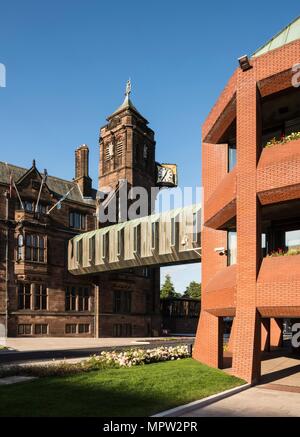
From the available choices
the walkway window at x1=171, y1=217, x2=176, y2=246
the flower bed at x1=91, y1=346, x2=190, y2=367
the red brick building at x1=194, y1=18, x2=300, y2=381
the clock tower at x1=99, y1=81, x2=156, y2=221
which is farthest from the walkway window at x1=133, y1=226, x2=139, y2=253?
the red brick building at x1=194, y1=18, x2=300, y2=381

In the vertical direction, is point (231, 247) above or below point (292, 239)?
below

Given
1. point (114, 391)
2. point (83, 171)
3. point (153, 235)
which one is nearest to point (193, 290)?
point (83, 171)

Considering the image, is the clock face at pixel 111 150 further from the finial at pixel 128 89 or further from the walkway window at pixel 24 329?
the walkway window at pixel 24 329

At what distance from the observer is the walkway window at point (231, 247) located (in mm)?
20442

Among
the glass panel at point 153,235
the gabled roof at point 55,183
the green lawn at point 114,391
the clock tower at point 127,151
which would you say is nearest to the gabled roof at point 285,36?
the green lawn at point 114,391

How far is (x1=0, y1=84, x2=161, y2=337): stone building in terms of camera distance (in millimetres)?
39875

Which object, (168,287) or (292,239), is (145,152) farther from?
(168,287)

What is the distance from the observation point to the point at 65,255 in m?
43.8

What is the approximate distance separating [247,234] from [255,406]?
6274 millimetres

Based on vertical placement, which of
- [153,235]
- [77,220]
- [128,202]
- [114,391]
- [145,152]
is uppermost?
[145,152]

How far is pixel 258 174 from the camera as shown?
16.3m

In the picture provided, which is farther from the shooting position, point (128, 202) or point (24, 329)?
point (128, 202)

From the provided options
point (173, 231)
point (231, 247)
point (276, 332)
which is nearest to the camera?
point (231, 247)

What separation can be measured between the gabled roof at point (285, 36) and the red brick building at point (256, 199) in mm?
47
